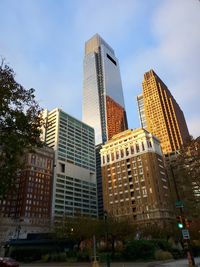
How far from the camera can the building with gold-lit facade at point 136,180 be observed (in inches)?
4183

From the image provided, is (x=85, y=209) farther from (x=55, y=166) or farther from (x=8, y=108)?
(x=8, y=108)

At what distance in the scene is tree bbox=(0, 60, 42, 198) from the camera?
14023 mm

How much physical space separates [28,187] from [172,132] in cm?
12057

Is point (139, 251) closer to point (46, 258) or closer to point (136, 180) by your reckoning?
point (46, 258)

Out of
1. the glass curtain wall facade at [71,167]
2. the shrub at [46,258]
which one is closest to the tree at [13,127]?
the shrub at [46,258]

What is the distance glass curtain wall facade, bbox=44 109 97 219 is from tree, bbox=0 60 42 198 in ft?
441

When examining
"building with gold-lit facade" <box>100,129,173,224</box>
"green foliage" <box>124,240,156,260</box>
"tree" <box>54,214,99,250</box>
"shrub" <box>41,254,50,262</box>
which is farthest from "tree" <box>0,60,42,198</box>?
"building with gold-lit facade" <box>100,129,173,224</box>

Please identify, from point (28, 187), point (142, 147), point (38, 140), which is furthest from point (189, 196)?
point (28, 187)

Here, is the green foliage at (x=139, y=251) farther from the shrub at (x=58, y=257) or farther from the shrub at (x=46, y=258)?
the shrub at (x=46, y=258)

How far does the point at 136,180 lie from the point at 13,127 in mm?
105359

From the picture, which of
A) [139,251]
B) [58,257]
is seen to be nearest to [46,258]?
[58,257]

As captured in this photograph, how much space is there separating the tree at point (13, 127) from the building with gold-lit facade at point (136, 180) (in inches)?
3729

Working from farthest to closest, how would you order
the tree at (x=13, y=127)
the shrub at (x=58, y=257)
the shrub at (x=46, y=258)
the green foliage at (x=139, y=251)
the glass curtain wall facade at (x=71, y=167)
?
the glass curtain wall facade at (x=71, y=167) < the shrub at (x=46, y=258) < the shrub at (x=58, y=257) < the green foliage at (x=139, y=251) < the tree at (x=13, y=127)

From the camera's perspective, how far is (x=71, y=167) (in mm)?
170500
